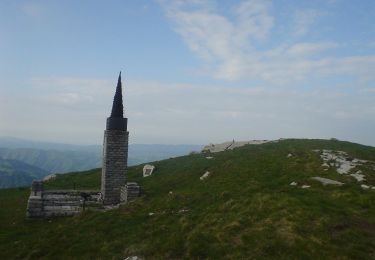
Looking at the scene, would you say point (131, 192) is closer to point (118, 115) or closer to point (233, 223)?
point (118, 115)

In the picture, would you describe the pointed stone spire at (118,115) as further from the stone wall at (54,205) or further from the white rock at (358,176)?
the white rock at (358,176)

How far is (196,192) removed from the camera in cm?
2677

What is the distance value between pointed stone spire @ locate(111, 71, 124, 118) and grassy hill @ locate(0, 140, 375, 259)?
7.84 m

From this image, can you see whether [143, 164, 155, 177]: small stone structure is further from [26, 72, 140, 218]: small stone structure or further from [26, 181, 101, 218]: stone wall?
[26, 181, 101, 218]: stone wall

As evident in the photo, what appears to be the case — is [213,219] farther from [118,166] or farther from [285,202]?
[118,166]

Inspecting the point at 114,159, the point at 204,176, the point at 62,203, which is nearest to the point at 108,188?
the point at 114,159

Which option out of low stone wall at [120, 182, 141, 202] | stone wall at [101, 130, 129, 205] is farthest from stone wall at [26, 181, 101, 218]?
low stone wall at [120, 182, 141, 202]

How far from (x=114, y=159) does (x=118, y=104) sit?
545 centimetres

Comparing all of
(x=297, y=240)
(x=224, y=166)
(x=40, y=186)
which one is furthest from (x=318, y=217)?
(x=40, y=186)

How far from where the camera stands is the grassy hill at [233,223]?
15.2 metres

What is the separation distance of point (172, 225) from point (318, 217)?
7.45 meters

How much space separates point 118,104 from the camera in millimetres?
34062

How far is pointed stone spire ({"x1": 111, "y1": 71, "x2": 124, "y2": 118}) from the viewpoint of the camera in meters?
33.4

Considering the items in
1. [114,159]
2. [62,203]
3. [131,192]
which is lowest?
[62,203]
